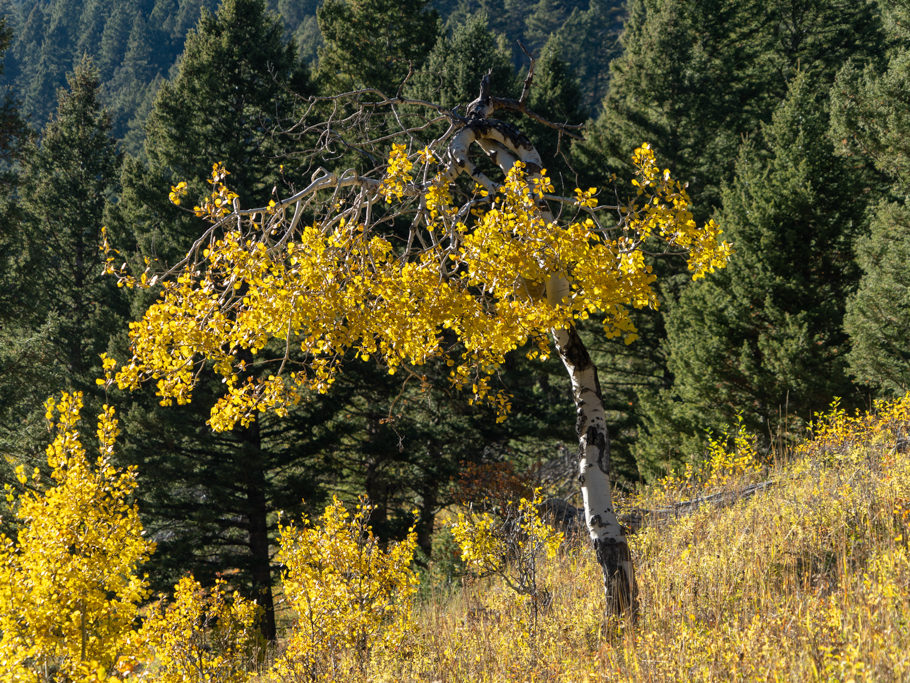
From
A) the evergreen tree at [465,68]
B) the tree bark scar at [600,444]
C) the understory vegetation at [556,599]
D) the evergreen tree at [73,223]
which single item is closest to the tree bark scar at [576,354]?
the tree bark scar at [600,444]

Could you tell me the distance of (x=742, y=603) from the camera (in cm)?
424

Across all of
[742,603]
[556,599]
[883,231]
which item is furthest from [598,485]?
[883,231]

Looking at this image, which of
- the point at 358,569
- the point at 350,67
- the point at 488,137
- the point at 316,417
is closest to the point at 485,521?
the point at 358,569

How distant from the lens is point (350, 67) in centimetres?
1905

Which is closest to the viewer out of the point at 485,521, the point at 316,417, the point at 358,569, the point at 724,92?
the point at 485,521

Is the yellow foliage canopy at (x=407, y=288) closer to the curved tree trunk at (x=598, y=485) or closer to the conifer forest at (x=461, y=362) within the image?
the conifer forest at (x=461, y=362)

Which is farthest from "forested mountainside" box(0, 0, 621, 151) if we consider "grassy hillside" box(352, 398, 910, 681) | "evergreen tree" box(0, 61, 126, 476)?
"grassy hillside" box(352, 398, 910, 681)

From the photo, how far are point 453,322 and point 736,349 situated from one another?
403 inches

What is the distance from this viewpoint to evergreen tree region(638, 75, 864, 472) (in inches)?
466

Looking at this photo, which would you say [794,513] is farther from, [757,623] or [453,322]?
[453,322]

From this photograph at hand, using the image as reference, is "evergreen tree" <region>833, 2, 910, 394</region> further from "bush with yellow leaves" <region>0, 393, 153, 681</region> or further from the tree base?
"bush with yellow leaves" <region>0, 393, 153, 681</region>

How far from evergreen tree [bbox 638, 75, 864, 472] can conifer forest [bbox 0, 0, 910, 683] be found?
0.07 metres

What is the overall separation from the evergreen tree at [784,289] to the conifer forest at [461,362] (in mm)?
73

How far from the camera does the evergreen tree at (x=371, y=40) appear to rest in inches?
737
